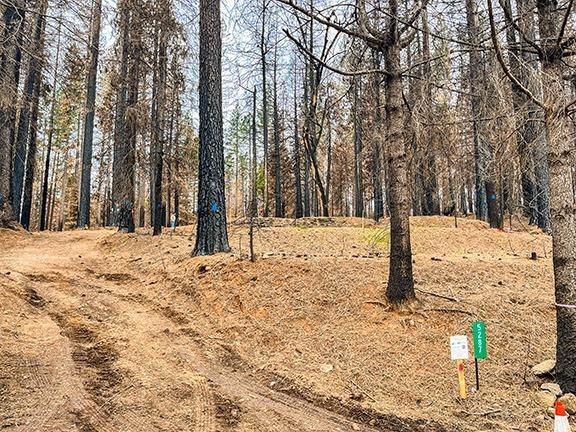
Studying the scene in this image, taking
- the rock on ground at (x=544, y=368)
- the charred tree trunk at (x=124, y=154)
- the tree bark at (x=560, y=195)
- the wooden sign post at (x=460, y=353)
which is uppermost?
the charred tree trunk at (x=124, y=154)

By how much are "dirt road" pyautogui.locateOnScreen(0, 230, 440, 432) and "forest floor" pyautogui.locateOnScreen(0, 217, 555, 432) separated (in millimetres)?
17

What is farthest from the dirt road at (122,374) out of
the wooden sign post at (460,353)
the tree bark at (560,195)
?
the tree bark at (560,195)

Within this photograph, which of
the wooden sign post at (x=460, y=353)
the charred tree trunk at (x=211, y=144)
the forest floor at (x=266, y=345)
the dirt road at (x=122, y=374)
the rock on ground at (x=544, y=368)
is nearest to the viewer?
the dirt road at (x=122, y=374)

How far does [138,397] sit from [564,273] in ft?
13.4

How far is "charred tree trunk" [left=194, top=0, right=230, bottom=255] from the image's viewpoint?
25.7ft

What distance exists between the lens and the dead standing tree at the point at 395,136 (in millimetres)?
5188

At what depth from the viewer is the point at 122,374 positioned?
3912 mm

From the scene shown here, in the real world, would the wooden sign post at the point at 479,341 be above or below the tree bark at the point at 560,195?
below

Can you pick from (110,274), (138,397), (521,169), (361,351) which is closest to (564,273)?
(521,169)

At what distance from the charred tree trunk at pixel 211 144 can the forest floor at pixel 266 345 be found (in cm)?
59

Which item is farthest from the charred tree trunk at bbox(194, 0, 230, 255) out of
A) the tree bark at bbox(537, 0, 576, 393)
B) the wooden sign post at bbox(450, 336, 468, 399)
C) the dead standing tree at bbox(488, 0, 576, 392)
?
the tree bark at bbox(537, 0, 576, 393)

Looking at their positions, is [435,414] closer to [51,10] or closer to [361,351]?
[361,351]

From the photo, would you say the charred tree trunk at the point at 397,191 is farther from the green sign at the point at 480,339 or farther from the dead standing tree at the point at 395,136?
the green sign at the point at 480,339

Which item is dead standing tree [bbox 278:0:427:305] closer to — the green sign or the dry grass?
the dry grass
